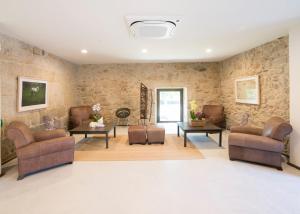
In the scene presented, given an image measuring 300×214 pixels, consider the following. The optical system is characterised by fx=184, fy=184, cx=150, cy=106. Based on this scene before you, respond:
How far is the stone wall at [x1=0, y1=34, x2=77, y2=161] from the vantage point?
3500 mm

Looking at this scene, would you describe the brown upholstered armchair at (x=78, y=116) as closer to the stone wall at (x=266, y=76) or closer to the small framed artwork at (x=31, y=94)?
the small framed artwork at (x=31, y=94)

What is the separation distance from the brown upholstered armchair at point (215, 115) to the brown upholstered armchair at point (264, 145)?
8.71ft

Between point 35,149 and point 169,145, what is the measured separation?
2850 millimetres

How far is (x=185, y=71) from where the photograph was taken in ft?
23.5

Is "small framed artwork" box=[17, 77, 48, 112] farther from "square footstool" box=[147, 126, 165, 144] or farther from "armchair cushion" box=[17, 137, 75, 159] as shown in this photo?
"square footstool" box=[147, 126, 165, 144]

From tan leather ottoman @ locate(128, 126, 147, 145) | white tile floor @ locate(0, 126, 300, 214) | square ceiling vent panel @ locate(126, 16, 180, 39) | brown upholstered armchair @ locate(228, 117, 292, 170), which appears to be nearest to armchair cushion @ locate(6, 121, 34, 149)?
white tile floor @ locate(0, 126, 300, 214)

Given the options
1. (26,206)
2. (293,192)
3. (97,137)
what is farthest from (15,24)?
(293,192)

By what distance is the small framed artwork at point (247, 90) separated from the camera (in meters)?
4.75

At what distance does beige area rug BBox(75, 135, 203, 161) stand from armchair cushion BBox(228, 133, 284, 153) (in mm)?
754

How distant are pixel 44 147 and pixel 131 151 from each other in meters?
1.78

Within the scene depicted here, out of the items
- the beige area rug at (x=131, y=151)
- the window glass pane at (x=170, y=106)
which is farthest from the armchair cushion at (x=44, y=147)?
the window glass pane at (x=170, y=106)

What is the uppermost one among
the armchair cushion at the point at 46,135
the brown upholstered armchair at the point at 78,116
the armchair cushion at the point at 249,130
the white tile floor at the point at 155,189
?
the brown upholstered armchair at the point at 78,116

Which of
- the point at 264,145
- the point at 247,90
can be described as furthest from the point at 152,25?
the point at 247,90

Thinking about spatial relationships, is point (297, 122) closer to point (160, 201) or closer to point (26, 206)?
point (160, 201)
